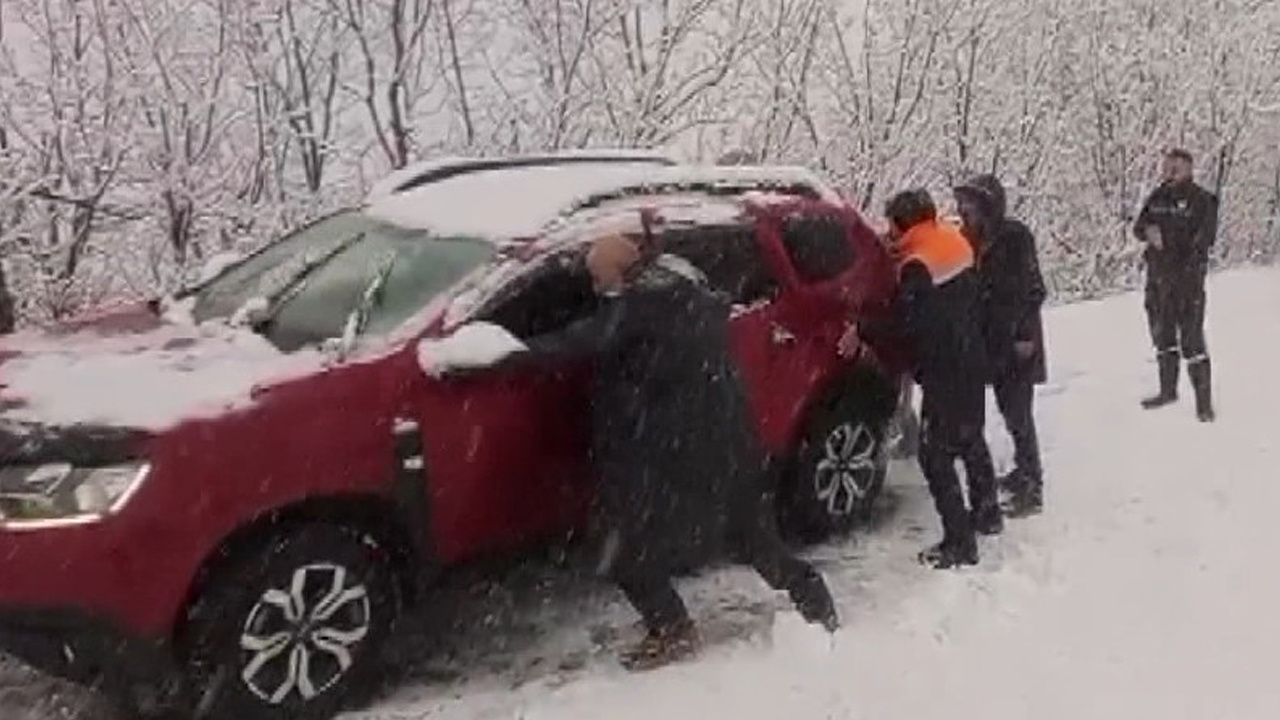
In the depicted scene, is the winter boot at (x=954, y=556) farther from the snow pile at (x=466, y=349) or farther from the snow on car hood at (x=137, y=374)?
the snow on car hood at (x=137, y=374)

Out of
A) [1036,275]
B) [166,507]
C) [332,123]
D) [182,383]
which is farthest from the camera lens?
[332,123]

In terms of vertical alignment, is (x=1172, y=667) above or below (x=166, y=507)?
below

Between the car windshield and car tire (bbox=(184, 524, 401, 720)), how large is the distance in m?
0.83

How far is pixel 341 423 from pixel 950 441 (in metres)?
2.77

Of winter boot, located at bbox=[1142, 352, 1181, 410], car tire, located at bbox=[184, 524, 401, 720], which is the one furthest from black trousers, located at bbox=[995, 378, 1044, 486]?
car tire, located at bbox=[184, 524, 401, 720]

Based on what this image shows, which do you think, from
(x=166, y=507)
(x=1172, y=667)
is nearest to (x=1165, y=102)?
(x=1172, y=667)

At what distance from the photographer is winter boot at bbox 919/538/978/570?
6918mm

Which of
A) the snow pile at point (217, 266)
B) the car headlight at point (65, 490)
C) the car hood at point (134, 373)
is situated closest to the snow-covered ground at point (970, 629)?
the car headlight at point (65, 490)

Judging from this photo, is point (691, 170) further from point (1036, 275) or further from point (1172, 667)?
point (1172, 667)

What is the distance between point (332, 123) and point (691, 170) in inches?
599

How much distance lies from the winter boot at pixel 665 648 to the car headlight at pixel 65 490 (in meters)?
1.88

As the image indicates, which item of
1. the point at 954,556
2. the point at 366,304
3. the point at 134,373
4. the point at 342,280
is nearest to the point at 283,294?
the point at 342,280

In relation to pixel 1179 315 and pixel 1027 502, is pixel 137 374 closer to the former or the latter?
pixel 1027 502

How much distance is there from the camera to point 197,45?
19406mm
